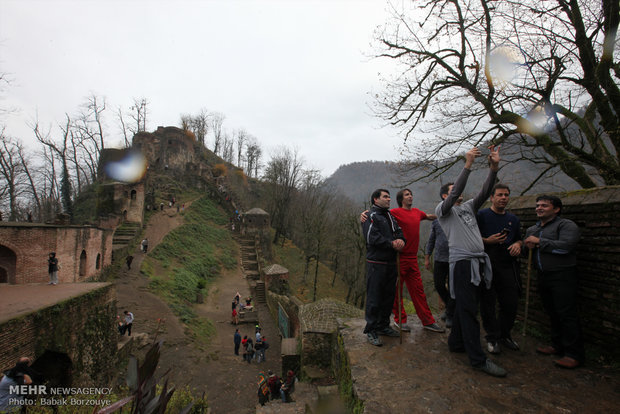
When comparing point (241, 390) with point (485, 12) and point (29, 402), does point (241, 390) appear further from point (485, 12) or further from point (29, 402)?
point (485, 12)

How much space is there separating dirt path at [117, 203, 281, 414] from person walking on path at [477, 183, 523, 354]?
6.90 meters

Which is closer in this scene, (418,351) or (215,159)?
(418,351)

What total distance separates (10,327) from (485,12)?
12.6 metres

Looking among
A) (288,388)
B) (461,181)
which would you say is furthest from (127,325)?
(461,181)

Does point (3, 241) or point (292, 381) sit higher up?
point (3, 241)

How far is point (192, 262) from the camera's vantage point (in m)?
20.1

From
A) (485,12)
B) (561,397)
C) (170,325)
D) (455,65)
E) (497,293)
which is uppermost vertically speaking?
(485,12)

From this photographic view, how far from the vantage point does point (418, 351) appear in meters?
3.43

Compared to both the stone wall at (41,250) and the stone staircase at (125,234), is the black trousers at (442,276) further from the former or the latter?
the stone staircase at (125,234)

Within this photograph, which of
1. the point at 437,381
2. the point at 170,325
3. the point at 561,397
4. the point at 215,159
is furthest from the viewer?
the point at 215,159

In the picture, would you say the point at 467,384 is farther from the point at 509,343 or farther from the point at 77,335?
the point at 77,335

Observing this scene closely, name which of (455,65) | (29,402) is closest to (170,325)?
(29,402)

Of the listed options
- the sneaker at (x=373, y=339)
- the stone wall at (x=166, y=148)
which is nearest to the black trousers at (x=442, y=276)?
the sneaker at (x=373, y=339)

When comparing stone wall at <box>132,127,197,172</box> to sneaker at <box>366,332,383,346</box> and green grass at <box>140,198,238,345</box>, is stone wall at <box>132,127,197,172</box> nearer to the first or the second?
green grass at <box>140,198,238,345</box>
